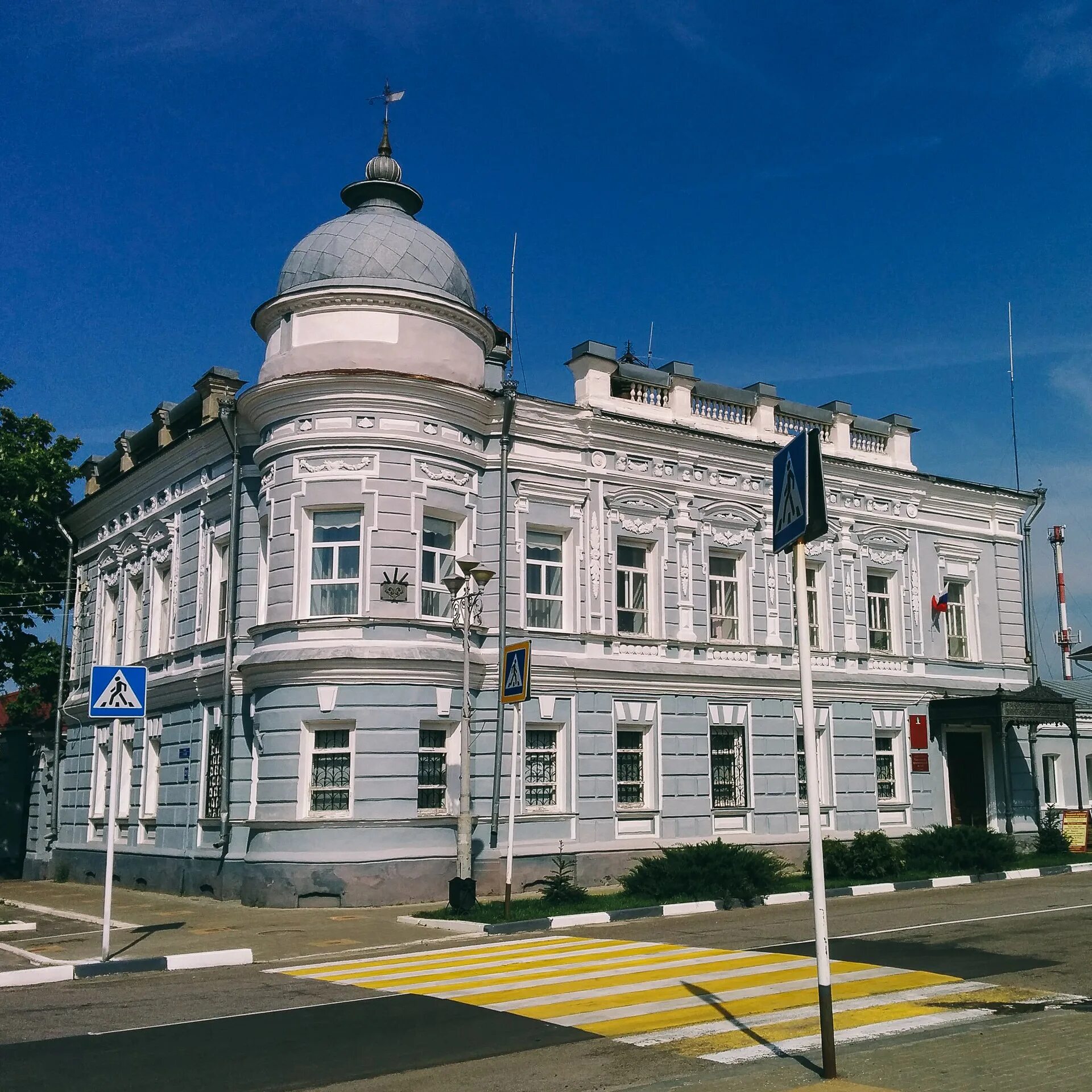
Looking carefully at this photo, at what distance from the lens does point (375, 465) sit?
22.0 m

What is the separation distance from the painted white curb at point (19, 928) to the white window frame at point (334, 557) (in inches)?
262

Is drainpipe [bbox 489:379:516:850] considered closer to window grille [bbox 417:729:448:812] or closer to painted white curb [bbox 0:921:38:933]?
window grille [bbox 417:729:448:812]

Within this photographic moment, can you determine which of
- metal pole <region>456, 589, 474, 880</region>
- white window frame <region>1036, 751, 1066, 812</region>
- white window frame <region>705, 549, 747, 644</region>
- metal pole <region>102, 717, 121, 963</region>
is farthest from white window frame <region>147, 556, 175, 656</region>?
white window frame <region>1036, 751, 1066, 812</region>

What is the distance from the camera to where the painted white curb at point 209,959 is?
46.0ft

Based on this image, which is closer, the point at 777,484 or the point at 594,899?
the point at 777,484

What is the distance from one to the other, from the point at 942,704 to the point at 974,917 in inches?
540

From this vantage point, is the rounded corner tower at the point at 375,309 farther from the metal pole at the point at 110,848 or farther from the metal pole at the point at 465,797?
the metal pole at the point at 110,848

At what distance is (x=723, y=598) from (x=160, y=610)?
13.1m

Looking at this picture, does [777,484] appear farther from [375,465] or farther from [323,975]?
[375,465]

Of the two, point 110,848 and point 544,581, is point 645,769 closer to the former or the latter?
point 544,581

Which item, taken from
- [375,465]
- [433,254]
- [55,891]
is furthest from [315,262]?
[55,891]

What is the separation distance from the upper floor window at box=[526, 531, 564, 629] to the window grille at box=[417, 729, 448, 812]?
10.5 ft

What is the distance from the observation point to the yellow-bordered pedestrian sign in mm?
17203

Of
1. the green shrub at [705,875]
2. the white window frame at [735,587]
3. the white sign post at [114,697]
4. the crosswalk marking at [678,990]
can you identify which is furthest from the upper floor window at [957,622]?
the white sign post at [114,697]
